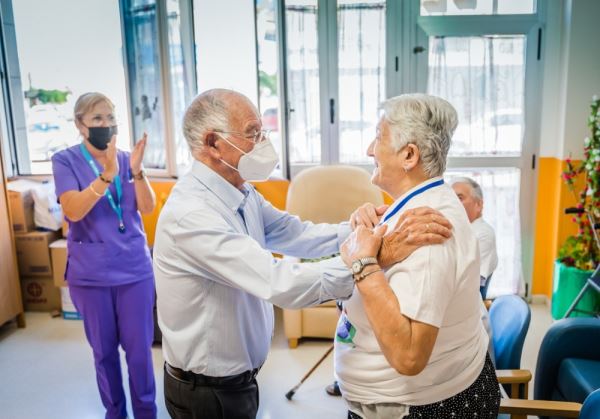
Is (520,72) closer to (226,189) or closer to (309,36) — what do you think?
(309,36)

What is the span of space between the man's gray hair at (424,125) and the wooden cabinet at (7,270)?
302 cm

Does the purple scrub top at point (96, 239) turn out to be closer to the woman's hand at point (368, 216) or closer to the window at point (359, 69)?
the woman's hand at point (368, 216)

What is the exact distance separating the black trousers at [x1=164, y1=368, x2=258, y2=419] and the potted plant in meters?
2.61

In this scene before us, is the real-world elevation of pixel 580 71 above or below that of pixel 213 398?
above

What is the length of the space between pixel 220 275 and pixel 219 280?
0.04 meters

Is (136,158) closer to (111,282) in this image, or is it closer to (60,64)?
(111,282)

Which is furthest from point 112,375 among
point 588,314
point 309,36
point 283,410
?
point 588,314

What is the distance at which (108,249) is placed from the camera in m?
2.18

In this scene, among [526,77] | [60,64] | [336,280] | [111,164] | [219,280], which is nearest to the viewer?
[336,280]

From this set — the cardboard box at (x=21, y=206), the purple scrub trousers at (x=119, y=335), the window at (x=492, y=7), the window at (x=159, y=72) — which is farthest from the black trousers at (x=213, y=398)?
the window at (x=492, y=7)

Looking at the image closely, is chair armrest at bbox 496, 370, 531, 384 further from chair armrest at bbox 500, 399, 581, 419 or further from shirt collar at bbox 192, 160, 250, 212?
shirt collar at bbox 192, 160, 250, 212

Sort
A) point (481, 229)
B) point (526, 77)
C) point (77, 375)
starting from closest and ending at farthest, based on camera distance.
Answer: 1. point (481, 229)
2. point (77, 375)
3. point (526, 77)

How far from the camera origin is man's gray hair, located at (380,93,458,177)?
1149 millimetres

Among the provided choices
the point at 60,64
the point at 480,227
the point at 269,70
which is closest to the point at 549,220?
the point at 480,227
